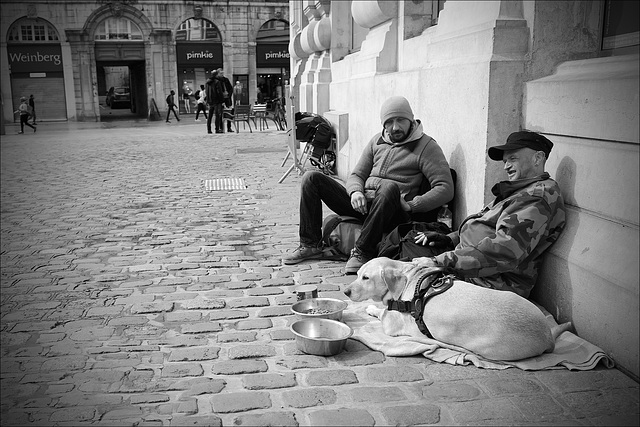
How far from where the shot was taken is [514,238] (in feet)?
13.6

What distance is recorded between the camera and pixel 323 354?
3.99 metres

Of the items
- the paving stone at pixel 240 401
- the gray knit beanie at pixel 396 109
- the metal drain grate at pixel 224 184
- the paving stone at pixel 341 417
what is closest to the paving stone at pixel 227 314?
the paving stone at pixel 240 401

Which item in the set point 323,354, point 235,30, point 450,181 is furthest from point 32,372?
point 235,30

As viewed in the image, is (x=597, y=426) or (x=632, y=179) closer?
(x=597, y=426)

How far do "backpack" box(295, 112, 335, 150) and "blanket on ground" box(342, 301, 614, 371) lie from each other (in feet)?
22.3

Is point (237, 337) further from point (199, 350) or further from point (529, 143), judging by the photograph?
point (529, 143)

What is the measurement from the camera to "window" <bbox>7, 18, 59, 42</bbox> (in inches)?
1439

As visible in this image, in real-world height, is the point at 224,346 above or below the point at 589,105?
below

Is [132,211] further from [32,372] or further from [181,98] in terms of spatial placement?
[181,98]

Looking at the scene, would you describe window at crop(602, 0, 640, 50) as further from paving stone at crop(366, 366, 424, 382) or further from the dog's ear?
paving stone at crop(366, 366, 424, 382)

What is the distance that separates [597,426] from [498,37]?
3.01 m

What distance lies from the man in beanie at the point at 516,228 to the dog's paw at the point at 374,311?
47 cm

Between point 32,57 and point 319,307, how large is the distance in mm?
36765

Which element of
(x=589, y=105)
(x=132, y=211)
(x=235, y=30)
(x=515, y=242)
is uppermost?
(x=235, y=30)
